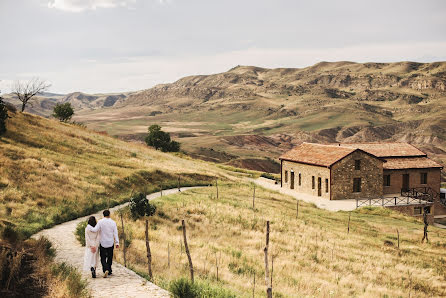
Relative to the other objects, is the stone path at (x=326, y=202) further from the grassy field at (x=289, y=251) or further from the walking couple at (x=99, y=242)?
the walking couple at (x=99, y=242)

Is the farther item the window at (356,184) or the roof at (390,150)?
the roof at (390,150)

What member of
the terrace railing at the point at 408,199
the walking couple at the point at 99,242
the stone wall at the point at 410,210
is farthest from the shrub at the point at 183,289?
the stone wall at the point at 410,210

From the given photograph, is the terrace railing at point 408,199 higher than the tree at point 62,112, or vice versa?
the tree at point 62,112

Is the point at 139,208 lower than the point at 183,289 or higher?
lower

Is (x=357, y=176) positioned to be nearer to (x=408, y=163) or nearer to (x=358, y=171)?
(x=358, y=171)

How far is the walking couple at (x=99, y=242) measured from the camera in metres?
12.5

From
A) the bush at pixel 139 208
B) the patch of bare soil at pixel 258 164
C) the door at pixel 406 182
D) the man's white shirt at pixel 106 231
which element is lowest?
the patch of bare soil at pixel 258 164

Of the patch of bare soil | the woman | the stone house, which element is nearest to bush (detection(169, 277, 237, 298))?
the woman

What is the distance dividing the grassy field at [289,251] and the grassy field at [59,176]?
3.85 meters

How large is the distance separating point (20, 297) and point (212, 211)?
1860cm

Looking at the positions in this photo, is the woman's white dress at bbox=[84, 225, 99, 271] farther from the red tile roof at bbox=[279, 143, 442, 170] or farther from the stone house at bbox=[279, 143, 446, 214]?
the red tile roof at bbox=[279, 143, 442, 170]

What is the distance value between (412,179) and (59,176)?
37.9 metres

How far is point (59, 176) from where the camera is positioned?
29.6m

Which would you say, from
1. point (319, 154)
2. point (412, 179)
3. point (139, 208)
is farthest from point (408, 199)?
point (139, 208)
